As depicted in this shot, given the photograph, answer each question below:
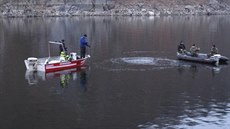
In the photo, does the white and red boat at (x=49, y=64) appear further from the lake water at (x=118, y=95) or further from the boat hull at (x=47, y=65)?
the lake water at (x=118, y=95)

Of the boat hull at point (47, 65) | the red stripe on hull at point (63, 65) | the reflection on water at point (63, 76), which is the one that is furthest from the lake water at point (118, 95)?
the boat hull at point (47, 65)

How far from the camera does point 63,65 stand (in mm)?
41781

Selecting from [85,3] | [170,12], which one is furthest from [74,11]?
[170,12]

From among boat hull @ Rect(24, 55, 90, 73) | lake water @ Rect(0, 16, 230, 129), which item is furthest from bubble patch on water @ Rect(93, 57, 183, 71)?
boat hull @ Rect(24, 55, 90, 73)

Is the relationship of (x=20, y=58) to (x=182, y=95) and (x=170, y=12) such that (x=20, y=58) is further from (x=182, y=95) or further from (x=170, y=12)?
(x=170, y=12)

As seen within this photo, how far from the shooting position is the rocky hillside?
531 ft

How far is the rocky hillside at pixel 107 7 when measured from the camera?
16175 cm

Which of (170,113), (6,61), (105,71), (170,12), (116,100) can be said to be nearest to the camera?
(170,113)

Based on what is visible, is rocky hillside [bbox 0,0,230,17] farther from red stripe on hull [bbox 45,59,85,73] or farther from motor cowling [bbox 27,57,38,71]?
motor cowling [bbox 27,57,38,71]

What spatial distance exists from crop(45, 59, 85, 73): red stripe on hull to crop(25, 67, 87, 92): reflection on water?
0.46 m

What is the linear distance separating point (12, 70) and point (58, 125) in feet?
61.6

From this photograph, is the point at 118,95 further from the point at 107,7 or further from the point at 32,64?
the point at 107,7

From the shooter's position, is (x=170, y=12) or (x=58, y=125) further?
(x=170, y=12)

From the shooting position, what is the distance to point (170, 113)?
2667 cm
